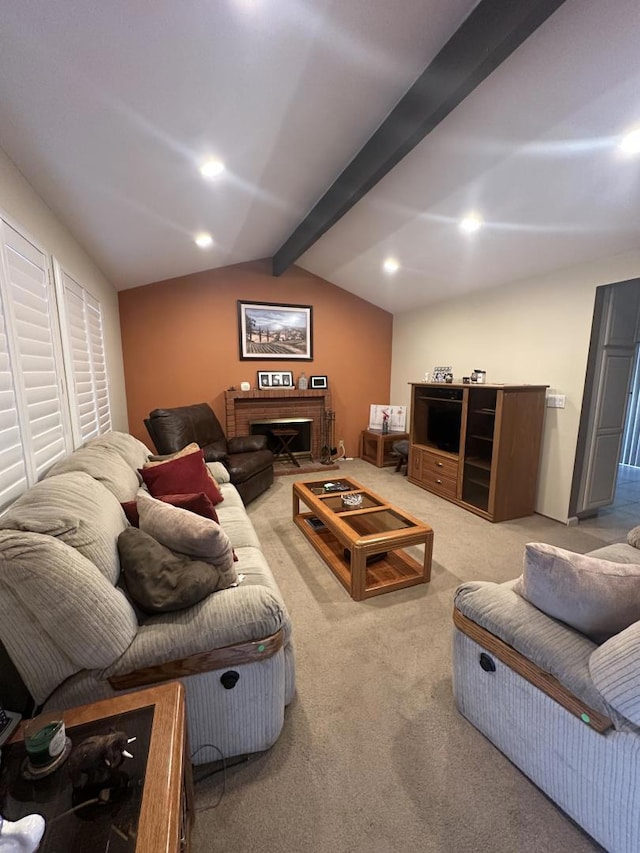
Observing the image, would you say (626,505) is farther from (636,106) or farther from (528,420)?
(636,106)

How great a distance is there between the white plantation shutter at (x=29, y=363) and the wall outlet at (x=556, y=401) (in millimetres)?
3926

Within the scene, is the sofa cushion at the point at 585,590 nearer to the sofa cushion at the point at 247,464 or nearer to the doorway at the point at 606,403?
the doorway at the point at 606,403

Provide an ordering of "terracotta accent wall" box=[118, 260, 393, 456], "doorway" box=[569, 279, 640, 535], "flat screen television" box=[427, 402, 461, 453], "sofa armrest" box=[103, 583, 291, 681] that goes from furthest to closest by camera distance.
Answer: "terracotta accent wall" box=[118, 260, 393, 456] < "flat screen television" box=[427, 402, 461, 453] < "doorway" box=[569, 279, 640, 535] < "sofa armrest" box=[103, 583, 291, 681]

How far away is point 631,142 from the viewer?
5.98ft

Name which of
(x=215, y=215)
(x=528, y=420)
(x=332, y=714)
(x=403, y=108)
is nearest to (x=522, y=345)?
(x=528, y=420)

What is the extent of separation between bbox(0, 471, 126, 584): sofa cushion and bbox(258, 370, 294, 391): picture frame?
3505 millimetres

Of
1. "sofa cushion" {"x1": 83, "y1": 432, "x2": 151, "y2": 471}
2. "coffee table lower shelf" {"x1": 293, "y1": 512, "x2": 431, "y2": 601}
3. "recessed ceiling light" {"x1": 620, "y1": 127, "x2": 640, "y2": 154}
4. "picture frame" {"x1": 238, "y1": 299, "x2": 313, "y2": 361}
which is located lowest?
"coffee table lower shelf" {"x1": 293, "y1": 512, "x2": 431, "y2": 601}

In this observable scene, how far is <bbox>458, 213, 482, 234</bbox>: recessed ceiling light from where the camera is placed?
2807mm

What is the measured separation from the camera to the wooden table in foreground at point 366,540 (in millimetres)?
2201

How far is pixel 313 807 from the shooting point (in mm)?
1170

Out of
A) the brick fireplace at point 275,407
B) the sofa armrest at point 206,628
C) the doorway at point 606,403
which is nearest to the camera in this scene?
the sofa armrest at point 206,628

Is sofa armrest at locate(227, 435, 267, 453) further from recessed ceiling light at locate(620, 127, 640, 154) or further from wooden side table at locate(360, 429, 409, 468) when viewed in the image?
recessed ceiling light at locate(620, 127, 640, 154)

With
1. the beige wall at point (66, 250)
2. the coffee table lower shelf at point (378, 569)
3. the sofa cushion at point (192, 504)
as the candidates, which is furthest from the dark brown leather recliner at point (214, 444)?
the sofa cushion at point (192, 504)

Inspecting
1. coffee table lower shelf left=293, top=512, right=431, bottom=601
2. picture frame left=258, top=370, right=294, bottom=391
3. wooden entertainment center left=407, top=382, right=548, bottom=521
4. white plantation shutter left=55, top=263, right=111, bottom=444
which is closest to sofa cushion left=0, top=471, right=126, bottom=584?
white plantation shutter left=55, top=263, right=111, bottom=444
